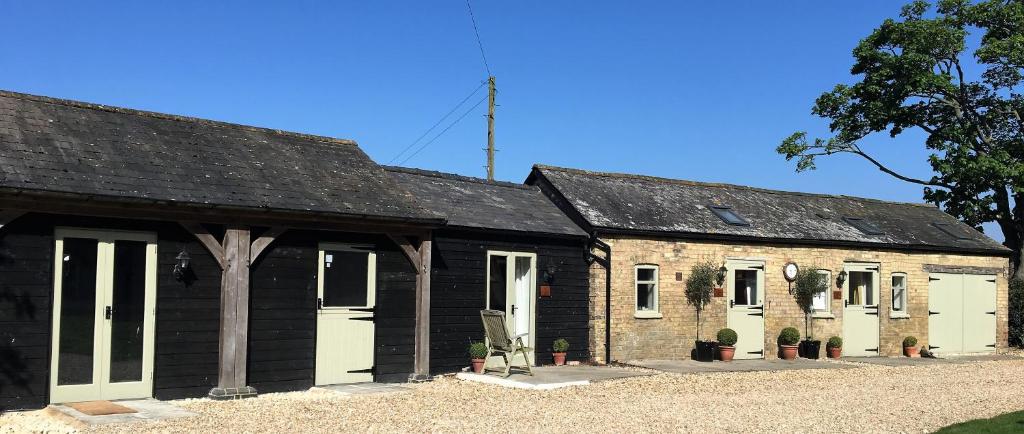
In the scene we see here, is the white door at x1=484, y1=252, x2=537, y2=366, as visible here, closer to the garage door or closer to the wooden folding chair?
the wooden folding chair

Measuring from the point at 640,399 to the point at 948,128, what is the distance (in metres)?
17.7

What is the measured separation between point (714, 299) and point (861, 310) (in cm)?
457

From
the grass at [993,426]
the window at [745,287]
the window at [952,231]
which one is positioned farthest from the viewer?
the window at [952,231]

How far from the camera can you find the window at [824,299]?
20.6 m

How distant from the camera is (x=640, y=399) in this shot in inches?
483

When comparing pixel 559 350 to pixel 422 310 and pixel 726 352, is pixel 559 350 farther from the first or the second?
pixel 726 352

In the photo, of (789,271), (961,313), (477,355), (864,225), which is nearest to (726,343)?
(789,271)

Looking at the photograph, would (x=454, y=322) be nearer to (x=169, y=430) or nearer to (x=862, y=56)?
(x=169, y=430)

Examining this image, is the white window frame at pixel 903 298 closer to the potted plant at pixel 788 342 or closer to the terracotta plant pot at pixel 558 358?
the potted plant at pixel 788 342

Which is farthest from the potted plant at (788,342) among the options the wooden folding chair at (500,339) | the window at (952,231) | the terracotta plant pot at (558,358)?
the window at (952,231)

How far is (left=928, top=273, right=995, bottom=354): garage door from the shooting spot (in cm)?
2253

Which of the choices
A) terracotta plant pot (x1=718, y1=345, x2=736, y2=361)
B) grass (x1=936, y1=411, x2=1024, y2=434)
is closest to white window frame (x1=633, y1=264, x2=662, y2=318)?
terracotta plant pot (x1=718, y1=345, x2=736, y2=361)

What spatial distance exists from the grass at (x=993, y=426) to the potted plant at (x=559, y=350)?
24.4 feet

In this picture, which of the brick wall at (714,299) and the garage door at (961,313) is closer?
the brick wall at (714,299)
